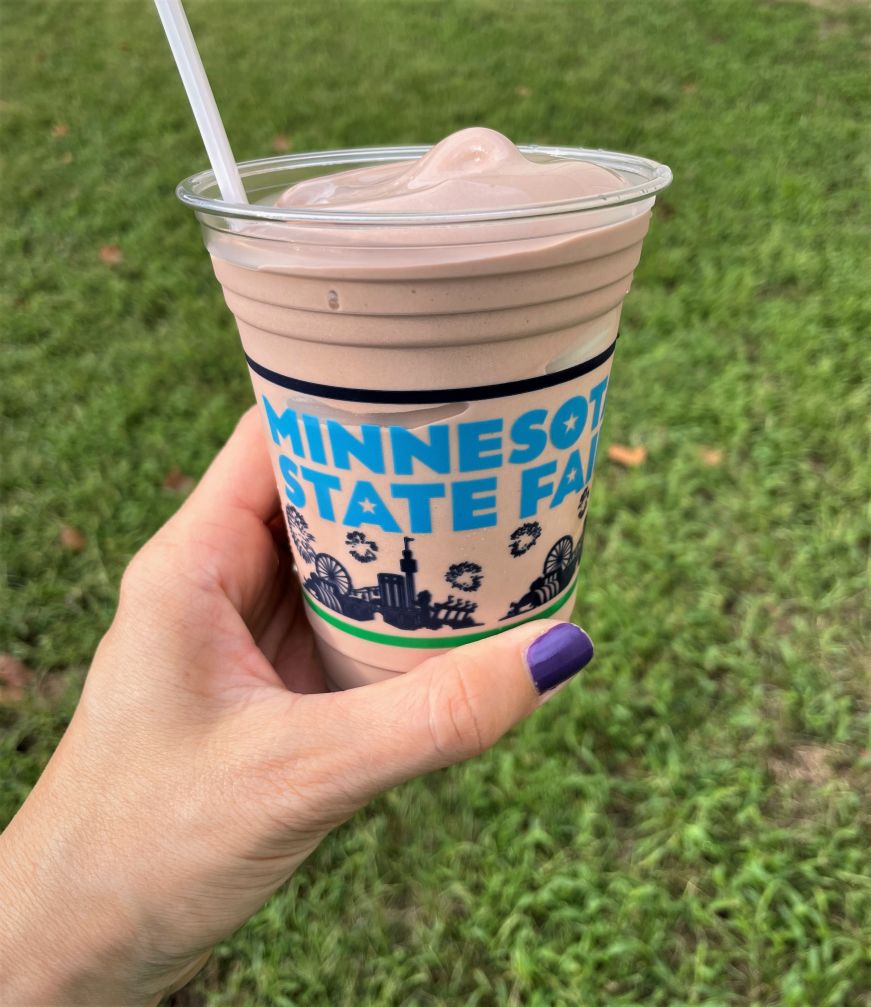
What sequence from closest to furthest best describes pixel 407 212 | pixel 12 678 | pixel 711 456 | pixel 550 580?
pixel 407 212 < pixel 550 580 < pixel 12 678 < pixel 711 456

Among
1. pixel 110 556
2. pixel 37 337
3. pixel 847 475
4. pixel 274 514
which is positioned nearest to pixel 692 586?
pixel 847 475

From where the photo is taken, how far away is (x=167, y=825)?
1.10 meters

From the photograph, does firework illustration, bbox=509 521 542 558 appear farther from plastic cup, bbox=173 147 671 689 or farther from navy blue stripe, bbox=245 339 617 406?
navy blue stripe, bbox=245 339 617 406

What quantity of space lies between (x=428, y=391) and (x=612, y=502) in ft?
5.51

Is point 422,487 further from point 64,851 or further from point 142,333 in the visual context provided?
point 142,333

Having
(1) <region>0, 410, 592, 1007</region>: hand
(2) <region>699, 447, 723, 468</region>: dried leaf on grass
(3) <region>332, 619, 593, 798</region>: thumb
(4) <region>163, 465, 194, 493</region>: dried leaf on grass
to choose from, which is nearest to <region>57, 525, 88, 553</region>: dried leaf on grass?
(4) <region>163, 465, 194, 493</region>: dried leaf on grass

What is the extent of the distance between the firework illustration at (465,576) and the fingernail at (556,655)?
111mm

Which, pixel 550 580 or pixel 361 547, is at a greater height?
pixel 361 547

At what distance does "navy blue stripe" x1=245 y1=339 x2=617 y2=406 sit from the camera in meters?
0.97

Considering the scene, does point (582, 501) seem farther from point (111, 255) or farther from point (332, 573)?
point (111, 255)

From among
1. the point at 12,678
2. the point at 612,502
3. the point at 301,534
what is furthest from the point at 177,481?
the point at 301,534

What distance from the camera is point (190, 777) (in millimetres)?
1103

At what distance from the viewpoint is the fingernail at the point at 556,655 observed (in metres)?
1.08

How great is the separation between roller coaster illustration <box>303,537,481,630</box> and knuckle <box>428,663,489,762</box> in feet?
0.35
